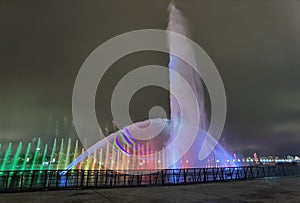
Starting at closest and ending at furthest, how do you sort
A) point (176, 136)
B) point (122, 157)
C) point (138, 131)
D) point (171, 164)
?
point (171, 164) → point (176, 136) → point (122, 157) → point (138, 131)

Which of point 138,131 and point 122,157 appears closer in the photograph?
point 122,157

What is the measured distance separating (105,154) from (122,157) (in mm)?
4512

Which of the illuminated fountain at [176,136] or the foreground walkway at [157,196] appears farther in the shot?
the illuminated fountain at [176,136]

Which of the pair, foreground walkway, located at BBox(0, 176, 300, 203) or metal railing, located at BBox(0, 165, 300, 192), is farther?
metal railing, located at BBox(0, 165, 300, 192)

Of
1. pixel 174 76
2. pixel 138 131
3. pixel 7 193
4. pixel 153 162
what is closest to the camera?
pixel 7 193

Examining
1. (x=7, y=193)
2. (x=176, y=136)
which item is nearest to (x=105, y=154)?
(x=176, y=136)

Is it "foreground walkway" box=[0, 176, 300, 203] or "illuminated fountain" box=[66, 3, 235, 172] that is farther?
"illuminated fountain" box=[66, 3, 235, 172]

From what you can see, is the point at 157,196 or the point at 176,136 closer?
the point at 157,196

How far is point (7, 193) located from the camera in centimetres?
981

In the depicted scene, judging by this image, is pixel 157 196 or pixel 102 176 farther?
pixel 102 176

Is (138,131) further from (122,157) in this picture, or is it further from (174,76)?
(174,76)

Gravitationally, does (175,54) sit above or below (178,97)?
above

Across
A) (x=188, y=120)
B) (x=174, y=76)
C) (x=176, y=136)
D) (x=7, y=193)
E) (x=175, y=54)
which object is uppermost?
(x=175, y=54)

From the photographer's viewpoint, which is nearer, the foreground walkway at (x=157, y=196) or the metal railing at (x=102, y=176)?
the foreground walkway at (x=157, y=196)
